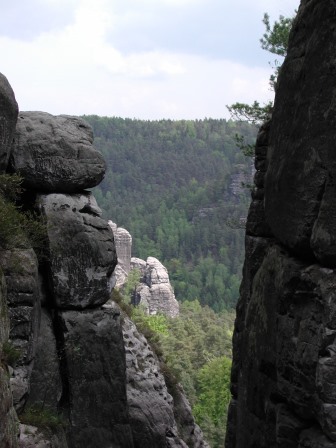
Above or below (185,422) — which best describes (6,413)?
above

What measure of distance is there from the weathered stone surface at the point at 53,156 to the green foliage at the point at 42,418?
5560 millimetres

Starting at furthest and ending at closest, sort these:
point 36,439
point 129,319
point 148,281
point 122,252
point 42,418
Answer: point 122,252
point 148,281
point 129,319
point 42,418
point 36,439

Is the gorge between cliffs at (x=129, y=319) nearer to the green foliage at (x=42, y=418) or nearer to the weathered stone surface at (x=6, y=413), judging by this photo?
the weathered stone surface at (x=6, y=413)

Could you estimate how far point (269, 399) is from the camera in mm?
11344

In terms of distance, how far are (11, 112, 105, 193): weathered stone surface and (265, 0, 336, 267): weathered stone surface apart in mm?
8751

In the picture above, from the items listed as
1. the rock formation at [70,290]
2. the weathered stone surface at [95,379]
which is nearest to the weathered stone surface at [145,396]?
the rock formation at [70,290]

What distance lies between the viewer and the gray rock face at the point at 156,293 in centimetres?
12050

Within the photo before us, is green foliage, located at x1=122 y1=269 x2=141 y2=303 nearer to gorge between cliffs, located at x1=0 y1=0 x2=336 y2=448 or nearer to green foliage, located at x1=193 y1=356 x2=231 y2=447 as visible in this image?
green foliage, located at x1=193 y1=356 x2=231 y2=447

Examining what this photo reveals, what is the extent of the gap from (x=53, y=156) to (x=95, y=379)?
5836 millimetres

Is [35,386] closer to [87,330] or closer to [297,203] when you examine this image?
[87,330]

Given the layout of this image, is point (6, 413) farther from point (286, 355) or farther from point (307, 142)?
point (307, 142)

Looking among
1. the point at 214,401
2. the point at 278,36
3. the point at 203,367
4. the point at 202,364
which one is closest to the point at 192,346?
the point at 202,364

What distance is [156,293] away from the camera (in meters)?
122

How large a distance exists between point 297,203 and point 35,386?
33.1 ft
